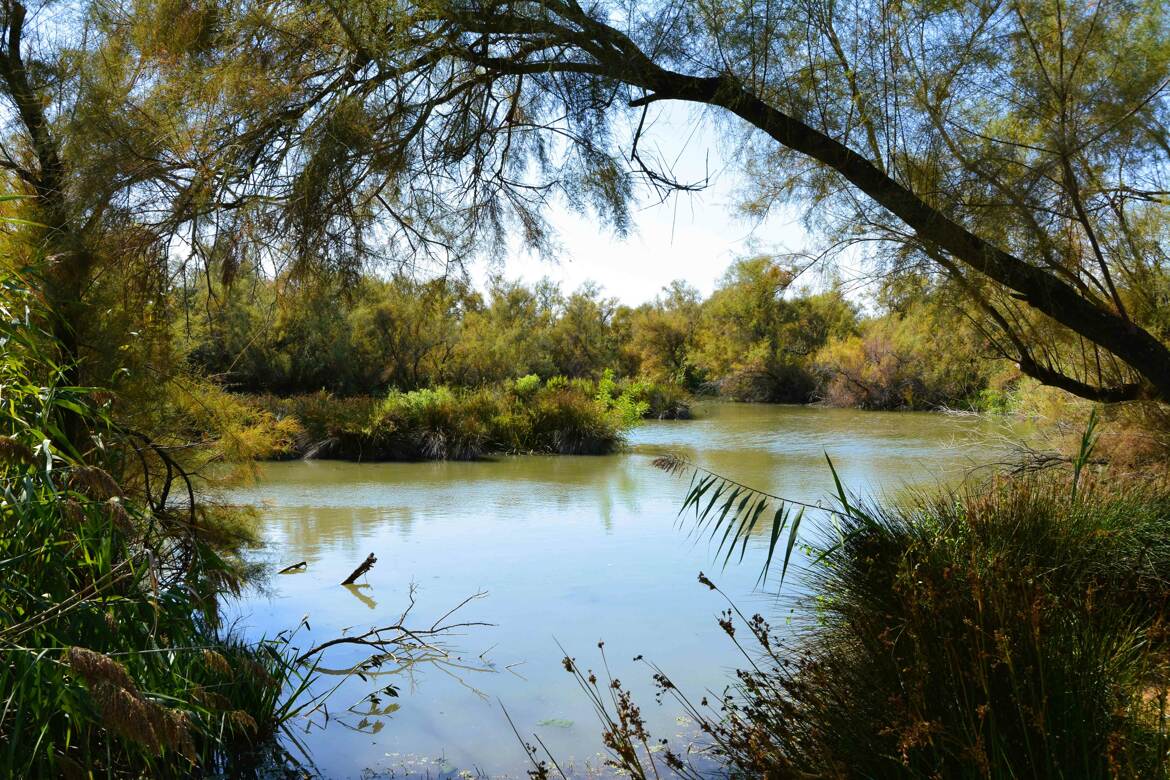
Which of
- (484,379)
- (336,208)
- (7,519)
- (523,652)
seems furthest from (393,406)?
(7,519)

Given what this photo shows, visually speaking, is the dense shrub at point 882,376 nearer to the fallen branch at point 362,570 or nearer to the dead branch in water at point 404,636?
the fallen branch at point 362,570

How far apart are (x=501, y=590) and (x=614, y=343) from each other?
26.7 meters

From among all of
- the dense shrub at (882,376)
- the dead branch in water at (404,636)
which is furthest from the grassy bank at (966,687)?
the dense shrub at (882,376)

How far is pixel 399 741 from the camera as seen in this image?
3.85 meters

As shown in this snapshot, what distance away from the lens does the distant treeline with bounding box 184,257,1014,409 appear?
16.3 ft

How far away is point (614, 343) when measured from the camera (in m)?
32.4

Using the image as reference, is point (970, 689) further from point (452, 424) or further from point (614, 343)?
point (614, 343)

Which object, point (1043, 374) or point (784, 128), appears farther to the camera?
point (1043, 374)

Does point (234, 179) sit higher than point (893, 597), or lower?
higher

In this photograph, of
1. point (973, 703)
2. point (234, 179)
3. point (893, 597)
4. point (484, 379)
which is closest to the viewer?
point (973, 703)

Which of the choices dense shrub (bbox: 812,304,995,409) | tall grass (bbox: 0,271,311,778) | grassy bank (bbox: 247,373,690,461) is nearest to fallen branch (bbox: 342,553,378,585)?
tall grass (bbox: 0,271,311,778)

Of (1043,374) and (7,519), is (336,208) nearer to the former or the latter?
(7,519)

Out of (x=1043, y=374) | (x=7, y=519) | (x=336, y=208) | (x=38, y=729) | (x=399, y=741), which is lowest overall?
(x=399, y=741)

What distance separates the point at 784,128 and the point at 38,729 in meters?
3.28
